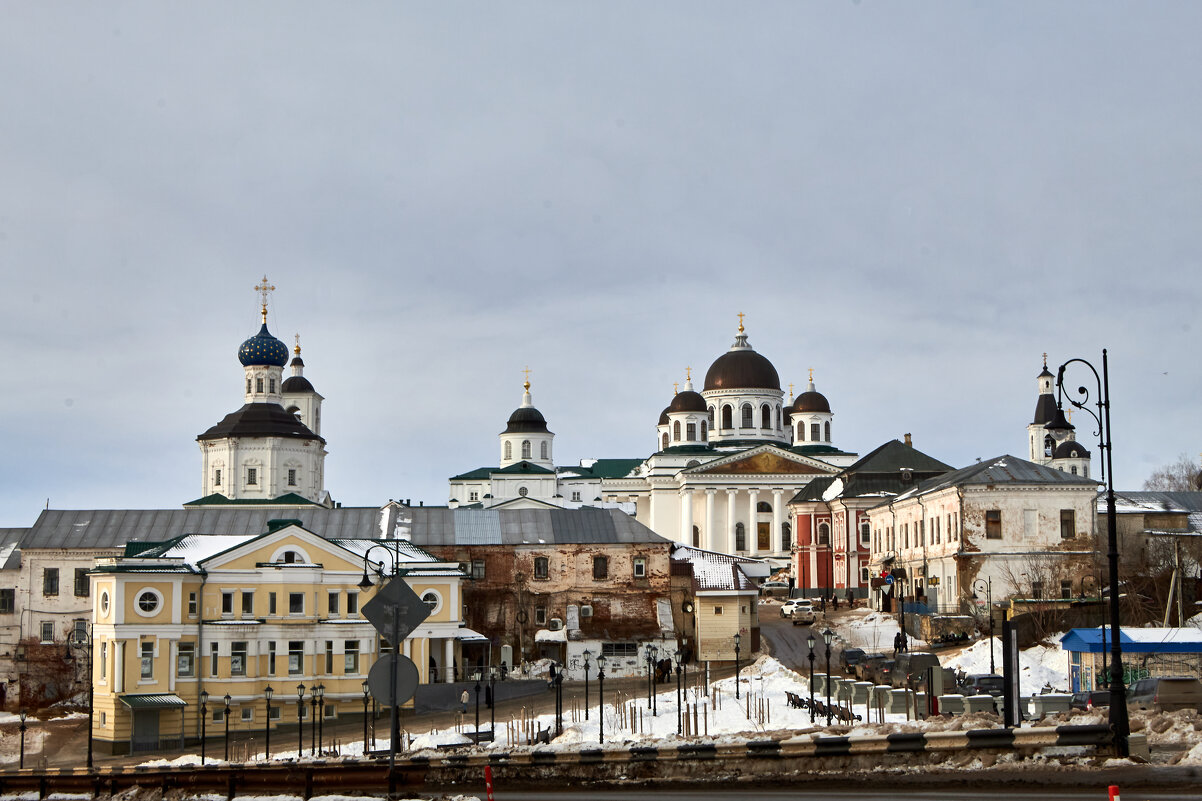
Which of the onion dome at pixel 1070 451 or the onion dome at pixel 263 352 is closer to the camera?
the onion dome at pixel 263 352

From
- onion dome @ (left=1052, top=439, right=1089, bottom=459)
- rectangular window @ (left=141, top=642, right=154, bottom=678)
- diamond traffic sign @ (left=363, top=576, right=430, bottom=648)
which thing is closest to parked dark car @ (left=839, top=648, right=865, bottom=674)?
rectangular window @ (left=141, top=642, right=154, bottom=678)

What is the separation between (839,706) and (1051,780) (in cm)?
2004

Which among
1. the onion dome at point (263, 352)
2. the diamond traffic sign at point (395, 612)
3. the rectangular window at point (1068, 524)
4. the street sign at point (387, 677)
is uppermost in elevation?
the onion dome at point (263, 352)

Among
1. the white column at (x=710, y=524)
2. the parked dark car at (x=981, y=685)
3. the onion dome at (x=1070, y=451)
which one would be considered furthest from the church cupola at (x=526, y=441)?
the parked dark car at (x=981, y=685)

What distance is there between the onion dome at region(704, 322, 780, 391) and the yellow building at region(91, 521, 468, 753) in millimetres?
69050

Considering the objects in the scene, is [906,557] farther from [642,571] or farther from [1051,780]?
[1051,780]

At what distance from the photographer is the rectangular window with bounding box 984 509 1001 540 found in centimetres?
6481

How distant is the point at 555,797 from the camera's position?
2167cm

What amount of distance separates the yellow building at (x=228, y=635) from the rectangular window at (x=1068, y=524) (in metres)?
26.7

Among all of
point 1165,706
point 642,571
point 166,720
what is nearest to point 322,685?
point 166,720

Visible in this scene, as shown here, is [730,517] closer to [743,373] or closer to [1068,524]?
[743,373]

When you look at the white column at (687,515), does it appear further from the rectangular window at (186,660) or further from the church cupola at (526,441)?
the rectangular window at (186,660)

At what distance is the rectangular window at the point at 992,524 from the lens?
213 ft

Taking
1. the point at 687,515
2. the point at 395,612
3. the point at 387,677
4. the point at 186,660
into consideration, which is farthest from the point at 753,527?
the point at 387,677
